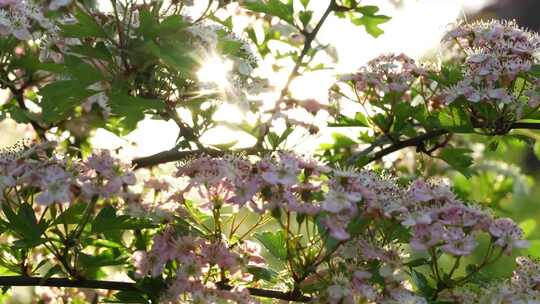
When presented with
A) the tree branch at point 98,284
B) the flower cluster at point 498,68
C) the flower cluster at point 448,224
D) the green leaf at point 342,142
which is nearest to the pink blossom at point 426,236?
the flower cluster at point 448,224

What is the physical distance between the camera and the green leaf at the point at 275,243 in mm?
2108

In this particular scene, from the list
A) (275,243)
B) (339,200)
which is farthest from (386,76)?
(339,200)

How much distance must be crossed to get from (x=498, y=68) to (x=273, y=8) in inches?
25.7

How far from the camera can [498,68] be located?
2287 mm

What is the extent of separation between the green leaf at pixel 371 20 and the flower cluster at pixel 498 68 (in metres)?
0.33

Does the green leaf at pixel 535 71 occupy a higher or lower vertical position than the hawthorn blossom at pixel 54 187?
higher

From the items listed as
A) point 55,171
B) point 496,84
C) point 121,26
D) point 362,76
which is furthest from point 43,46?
point 496,84

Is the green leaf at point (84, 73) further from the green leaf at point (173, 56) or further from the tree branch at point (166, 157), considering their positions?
the tree branch at point (166, 157)

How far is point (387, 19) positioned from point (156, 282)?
111 centimetres

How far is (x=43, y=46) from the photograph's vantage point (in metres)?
2.52

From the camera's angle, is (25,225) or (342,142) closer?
(25,225)

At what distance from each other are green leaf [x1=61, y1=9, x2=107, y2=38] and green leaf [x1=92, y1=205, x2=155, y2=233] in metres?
0.42

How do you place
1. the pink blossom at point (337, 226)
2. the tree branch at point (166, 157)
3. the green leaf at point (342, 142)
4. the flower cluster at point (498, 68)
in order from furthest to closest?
the green leaf at point (342, 142) < the tree branch at point (166, 157) < the flower cluster at point (498, 68) < the pink blossom at point (337, 226)

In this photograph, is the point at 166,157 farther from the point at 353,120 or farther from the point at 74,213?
the point at 353,120
